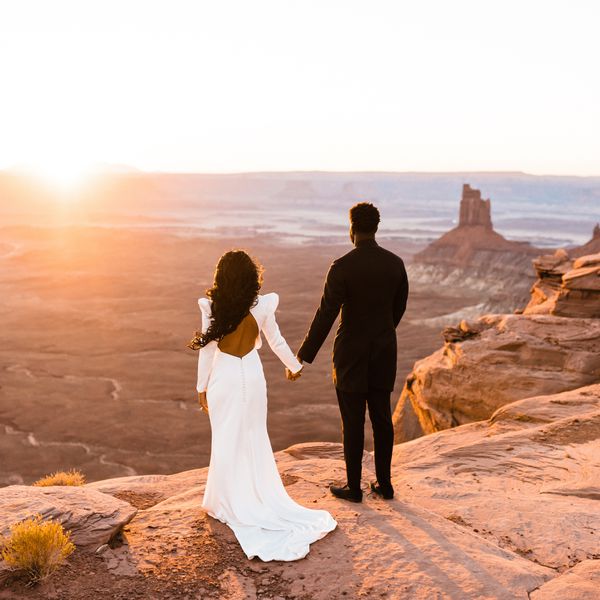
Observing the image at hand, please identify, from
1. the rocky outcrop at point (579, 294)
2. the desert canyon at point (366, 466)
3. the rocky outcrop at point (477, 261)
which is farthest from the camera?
the rocky outcrop at point (477, 261)

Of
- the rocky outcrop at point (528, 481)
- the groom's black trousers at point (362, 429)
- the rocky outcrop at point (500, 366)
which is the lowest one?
the rocky outcrop at point (500, 366)

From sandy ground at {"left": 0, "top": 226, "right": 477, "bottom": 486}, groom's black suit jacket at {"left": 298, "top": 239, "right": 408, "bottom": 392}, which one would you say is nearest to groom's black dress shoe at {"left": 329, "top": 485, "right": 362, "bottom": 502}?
groom's black suit jacket at {"left": 298, "top": 239, "right": 408, "bottom": 392}

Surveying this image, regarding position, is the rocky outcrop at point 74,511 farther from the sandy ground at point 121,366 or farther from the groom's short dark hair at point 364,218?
the sandy ground at point 121,366

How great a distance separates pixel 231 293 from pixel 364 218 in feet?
3.38

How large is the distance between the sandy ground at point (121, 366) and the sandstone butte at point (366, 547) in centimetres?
1733

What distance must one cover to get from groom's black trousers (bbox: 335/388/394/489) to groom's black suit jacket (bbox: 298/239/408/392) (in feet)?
0.31

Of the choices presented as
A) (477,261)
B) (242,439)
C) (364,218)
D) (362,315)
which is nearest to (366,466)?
(242,439)

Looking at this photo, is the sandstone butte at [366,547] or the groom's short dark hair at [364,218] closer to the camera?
the sandstone butte at [366,547]

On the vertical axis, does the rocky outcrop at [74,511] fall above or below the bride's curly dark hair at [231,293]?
below

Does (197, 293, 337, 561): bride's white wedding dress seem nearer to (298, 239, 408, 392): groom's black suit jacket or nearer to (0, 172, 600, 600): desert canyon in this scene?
(0, 172, 600, 600): desert canyon

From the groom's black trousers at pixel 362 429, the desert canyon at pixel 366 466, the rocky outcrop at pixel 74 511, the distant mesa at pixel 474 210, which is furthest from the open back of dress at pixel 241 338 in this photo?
the distant mesa at pixel 474 210

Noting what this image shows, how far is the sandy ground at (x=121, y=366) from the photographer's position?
24219 mm

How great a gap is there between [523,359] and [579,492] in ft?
24.6

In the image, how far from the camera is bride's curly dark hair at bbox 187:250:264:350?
177 inches
